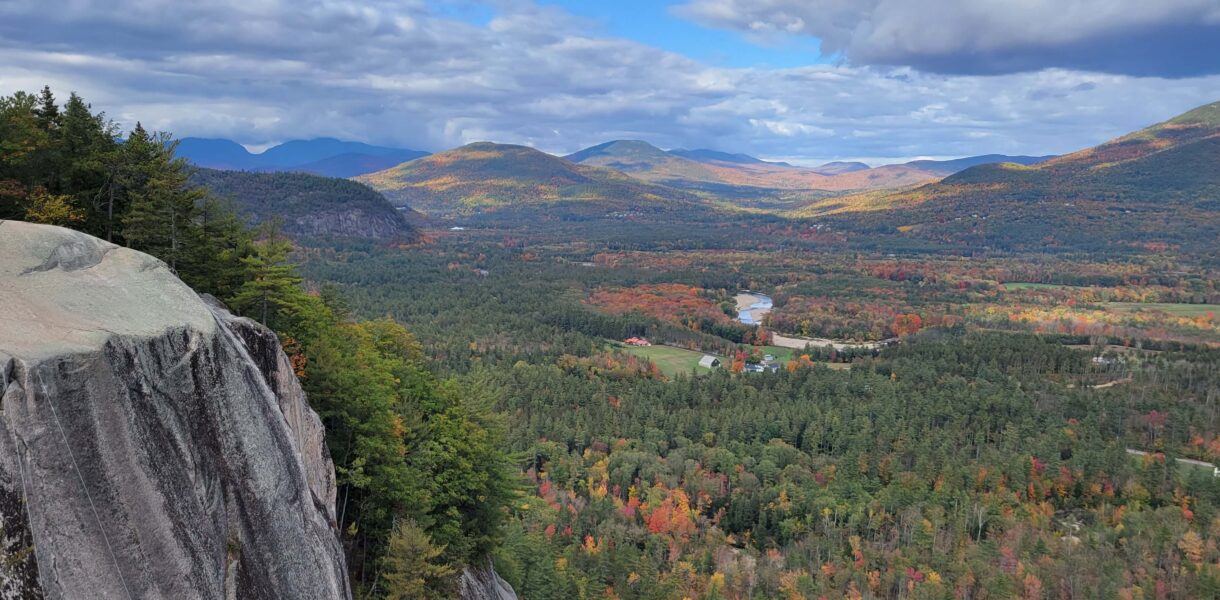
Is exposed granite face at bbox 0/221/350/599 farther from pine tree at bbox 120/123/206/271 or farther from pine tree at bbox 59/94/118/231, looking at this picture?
pine tree at bbox 59/94/118/231

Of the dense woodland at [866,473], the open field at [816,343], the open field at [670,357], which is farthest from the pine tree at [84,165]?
the open field at [816,343]

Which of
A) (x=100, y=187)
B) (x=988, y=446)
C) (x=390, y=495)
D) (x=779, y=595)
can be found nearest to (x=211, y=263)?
(x=100, y=187)

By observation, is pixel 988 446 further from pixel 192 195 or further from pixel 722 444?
pixel 192 195

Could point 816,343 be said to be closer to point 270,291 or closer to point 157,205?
point 270,291

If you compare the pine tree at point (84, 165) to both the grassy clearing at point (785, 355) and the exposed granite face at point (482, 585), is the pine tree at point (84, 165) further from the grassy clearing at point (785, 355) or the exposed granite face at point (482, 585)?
the grassy clearing at point (785, 355)

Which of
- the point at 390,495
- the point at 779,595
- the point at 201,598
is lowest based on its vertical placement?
the point at 779,595

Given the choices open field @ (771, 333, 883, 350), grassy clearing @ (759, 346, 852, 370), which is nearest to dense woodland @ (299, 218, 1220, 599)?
grassy clearing @ (759, 346, 852, 370)

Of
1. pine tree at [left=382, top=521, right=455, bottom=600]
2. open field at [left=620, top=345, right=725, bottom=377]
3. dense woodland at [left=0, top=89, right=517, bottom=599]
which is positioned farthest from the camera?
open field at [left=620, top=345, right=725, bottom=377]

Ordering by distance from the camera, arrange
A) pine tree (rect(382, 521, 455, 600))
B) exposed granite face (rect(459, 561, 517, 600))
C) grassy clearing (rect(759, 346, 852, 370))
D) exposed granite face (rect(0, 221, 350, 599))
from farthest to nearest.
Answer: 1. grassy clearing (rect(759, 346, 852, 370))
2. exposed granite face (rect(459, 561, 517, 600))
3. pine tree (rect(382, 521, 455, 600))
4. exposed granite face (rect(0, 221, 350, 599))
